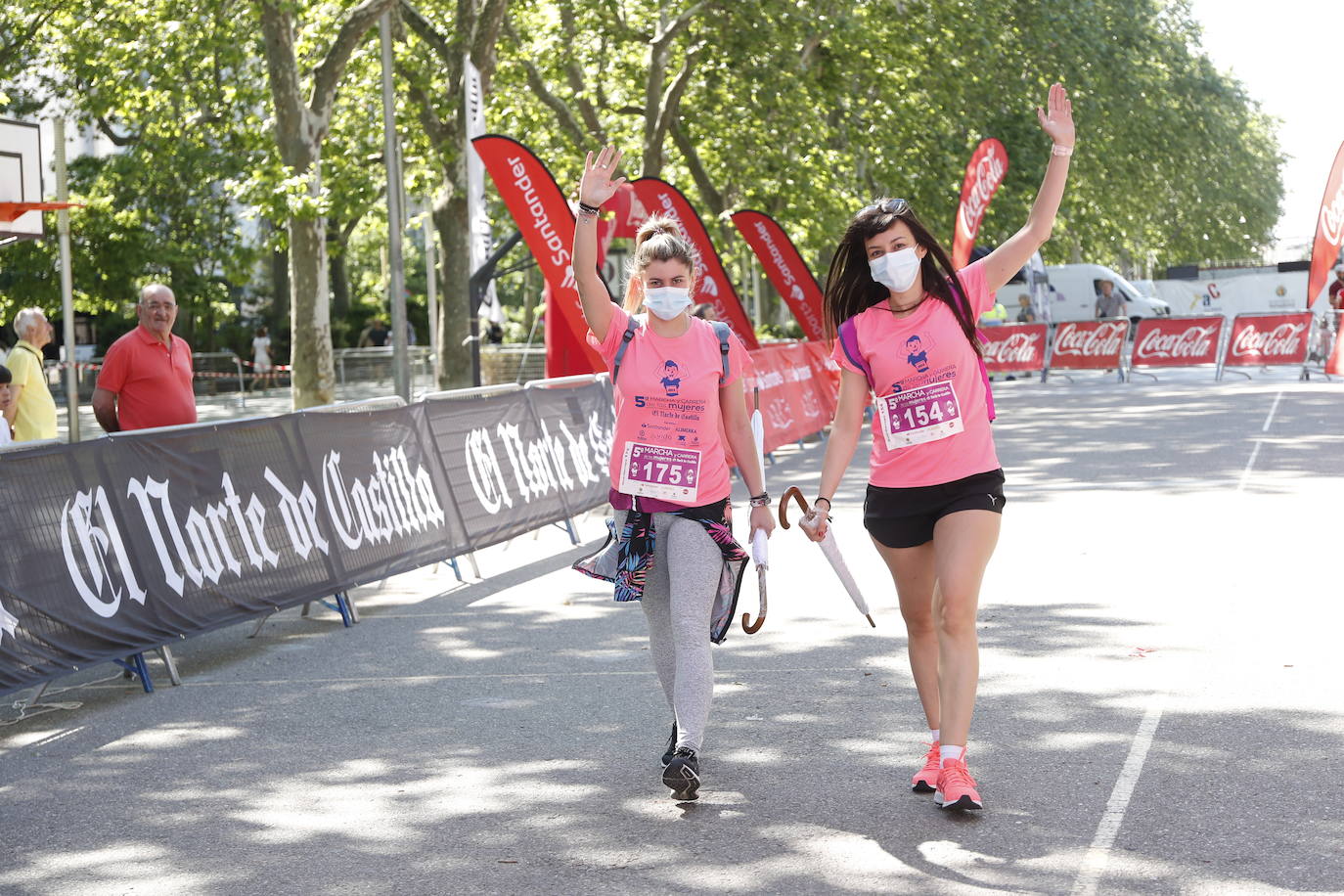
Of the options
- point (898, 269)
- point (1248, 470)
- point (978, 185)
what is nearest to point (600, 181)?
point (898, 269)

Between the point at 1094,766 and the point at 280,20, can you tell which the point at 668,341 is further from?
the point at 280,20

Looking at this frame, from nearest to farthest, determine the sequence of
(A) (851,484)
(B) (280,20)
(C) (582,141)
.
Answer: (A) (851,484), (B) (280,20), (C) (582,141)

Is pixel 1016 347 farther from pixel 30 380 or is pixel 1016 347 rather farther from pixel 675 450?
pixel 675 450

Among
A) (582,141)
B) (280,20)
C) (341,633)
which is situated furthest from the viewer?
(582,141)

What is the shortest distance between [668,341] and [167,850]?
2.25 meters

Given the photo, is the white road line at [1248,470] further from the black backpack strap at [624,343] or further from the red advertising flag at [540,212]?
the black backpack strap at [624,343]

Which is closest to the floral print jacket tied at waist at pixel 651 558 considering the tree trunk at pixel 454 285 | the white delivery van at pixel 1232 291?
the tree trunk at pixel 454 285

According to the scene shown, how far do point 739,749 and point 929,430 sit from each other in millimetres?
1603

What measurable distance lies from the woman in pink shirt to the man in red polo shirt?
514 cm

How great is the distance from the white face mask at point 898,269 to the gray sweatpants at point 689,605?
1012 millimetres

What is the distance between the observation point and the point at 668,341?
5805 mm

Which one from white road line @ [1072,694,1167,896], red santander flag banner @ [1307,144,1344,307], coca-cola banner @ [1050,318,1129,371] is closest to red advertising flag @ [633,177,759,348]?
red santander flag banner @ [1307,144,1344,307]

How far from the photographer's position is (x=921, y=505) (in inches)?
213

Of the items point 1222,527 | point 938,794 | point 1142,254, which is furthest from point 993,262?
point 1142,254
